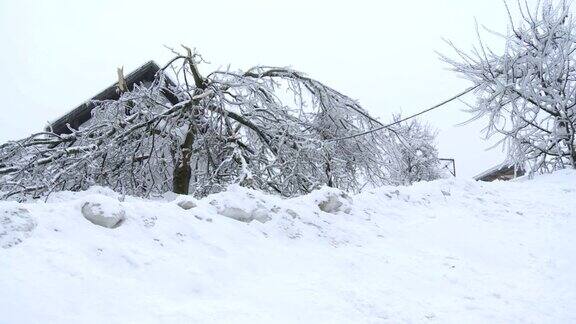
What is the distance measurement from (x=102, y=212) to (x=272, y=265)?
4.17 ft

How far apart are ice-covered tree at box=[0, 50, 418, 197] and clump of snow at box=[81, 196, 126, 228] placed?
13.7 feet

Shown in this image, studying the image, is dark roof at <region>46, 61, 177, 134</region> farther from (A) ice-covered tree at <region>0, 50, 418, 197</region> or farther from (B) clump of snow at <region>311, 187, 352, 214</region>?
(B) clump of snow at <region>311, 187, 352, 214</region>

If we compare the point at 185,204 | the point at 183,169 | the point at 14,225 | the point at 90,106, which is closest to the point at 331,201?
the point at 185,204

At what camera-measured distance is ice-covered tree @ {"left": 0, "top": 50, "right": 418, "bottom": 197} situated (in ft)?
26.2

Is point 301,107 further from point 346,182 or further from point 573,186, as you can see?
point 573,186

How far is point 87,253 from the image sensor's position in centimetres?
268

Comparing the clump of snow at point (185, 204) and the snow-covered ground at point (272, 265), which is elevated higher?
the clump of snow at point (185, 204)

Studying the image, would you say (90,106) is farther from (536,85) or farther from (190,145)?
(536,85)

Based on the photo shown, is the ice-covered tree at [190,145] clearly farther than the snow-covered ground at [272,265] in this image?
Yes

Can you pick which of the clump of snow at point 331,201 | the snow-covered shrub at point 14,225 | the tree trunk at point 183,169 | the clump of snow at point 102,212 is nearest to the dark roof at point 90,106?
the tree trunk at point 183,169

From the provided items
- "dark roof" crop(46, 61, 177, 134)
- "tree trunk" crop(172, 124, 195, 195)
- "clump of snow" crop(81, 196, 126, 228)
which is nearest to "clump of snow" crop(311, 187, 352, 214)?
"clump of snow" crop(81, 196, 126, 228)

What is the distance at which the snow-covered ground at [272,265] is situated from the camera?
2.35m

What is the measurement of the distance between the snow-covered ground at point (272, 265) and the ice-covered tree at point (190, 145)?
3.20m

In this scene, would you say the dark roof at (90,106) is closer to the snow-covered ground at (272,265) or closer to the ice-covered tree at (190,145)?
the ice-covered tree at (190,145)
